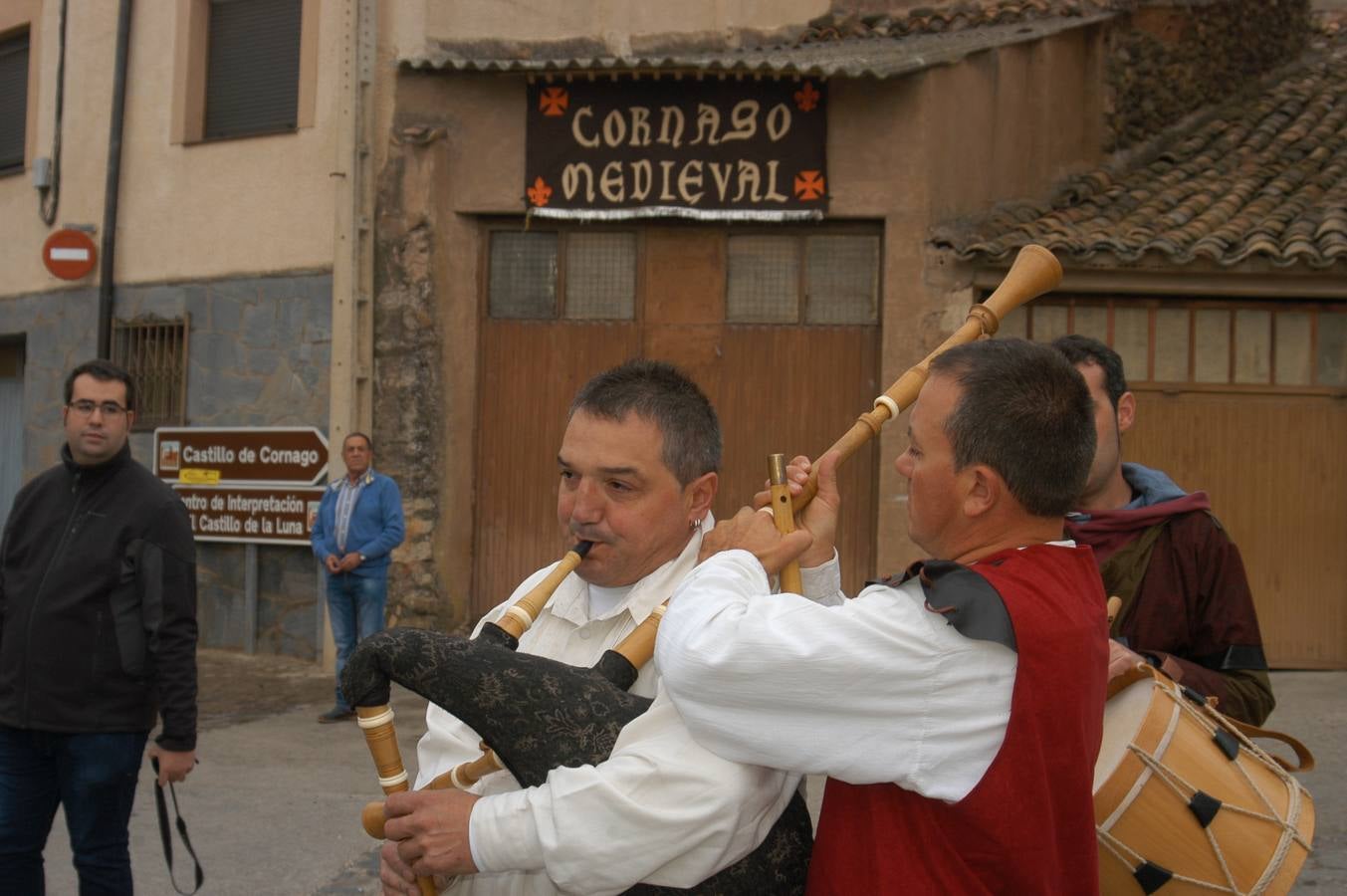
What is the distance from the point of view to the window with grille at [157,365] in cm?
1048

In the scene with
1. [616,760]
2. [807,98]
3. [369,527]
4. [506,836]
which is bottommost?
[506,836]

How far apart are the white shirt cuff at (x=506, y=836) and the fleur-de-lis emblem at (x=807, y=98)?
7.79 meters

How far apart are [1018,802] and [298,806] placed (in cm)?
505

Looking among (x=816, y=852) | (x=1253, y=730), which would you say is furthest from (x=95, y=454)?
(x=1253, y=730)

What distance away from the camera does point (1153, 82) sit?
416 inches

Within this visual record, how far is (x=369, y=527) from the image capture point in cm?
815

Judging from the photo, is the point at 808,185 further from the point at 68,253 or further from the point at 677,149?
the point at 68,253

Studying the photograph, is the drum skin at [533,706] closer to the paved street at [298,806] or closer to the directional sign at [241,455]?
the paved street at [298,806]

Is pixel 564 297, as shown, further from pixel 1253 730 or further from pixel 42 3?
pixel 1253 730

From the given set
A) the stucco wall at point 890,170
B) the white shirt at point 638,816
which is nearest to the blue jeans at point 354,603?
the stucco wall at point 890,170

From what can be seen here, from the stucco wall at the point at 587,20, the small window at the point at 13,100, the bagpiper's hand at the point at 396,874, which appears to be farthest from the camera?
the small window at the point at 13,100

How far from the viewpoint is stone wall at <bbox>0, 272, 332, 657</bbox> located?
9797mm

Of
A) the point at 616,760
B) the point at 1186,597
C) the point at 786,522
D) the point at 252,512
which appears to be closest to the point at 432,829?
the point at 616,760

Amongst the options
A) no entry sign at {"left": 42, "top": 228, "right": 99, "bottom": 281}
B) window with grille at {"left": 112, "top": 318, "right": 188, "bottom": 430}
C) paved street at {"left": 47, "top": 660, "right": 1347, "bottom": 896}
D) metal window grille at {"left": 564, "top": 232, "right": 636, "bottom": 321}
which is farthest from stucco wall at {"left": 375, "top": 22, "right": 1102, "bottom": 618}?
no entry sign at {"left": 42, "top": 228, "right": 99, "bottom": 281}
